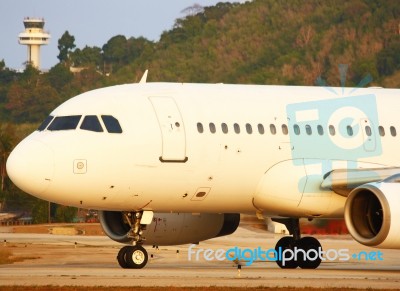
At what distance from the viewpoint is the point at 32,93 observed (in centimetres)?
13800

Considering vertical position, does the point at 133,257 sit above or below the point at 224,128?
below

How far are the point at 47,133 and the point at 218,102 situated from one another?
170 inches

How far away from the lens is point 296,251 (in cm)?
3309

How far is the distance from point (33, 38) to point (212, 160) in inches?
6524

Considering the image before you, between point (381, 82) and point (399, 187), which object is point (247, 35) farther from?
point (399, 187)

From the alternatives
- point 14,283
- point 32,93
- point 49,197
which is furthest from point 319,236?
point 32,93

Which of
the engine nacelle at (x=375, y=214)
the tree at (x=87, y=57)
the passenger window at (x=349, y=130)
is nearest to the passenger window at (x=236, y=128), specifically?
the passenger window at (x=349, y=130)

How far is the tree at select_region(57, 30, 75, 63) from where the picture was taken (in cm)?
17138

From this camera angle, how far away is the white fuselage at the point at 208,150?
28641 mm

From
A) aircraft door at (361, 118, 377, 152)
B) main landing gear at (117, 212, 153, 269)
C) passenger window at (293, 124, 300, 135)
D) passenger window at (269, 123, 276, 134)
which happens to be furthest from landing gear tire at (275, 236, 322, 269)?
main landing gear at (117, 212, 153, 269)

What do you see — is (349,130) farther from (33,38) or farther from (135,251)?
(33,38)

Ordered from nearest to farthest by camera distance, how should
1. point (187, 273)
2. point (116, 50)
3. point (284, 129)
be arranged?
point (187, 273) → point (284, 129) → point (116, 50)
